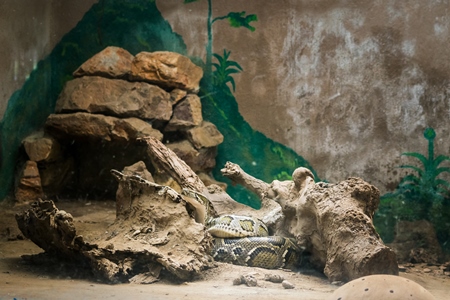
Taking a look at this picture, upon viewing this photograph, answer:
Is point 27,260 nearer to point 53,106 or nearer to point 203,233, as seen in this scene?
point 203,233

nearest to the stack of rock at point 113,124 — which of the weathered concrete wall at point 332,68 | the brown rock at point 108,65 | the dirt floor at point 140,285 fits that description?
the brown rock at point 108,65

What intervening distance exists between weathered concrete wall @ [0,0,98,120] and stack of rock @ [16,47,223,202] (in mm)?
635

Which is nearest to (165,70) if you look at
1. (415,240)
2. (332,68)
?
(332,68)

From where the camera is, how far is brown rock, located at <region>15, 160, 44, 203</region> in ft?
26.5

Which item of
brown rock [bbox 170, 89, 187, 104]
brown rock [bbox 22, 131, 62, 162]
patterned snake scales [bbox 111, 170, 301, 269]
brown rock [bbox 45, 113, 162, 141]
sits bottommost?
patterned snake scales [bbox 111, 170, 301, 269]

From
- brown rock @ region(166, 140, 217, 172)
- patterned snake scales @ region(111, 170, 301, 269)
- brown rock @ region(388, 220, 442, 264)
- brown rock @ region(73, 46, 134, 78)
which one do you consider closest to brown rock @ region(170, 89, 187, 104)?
brown rock @ region(166, 140, 217, 172)

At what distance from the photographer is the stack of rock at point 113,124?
8.23 metres

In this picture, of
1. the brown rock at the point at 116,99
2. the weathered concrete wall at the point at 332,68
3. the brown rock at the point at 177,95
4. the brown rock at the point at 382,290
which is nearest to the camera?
the brown rock at the point at 382,290

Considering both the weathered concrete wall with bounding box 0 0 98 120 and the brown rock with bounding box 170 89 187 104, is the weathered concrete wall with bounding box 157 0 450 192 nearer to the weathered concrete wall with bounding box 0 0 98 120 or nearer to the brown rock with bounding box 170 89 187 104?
the brown rock with bounding box 170 89 187 104

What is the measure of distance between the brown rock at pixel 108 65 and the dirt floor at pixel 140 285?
2816 mm

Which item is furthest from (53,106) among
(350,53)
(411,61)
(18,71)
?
(411,61)

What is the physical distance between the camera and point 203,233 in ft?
17.3

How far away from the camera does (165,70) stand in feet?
27.7

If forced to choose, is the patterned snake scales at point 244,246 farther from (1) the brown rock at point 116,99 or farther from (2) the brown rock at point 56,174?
(2) the brown rock at point 56,174
